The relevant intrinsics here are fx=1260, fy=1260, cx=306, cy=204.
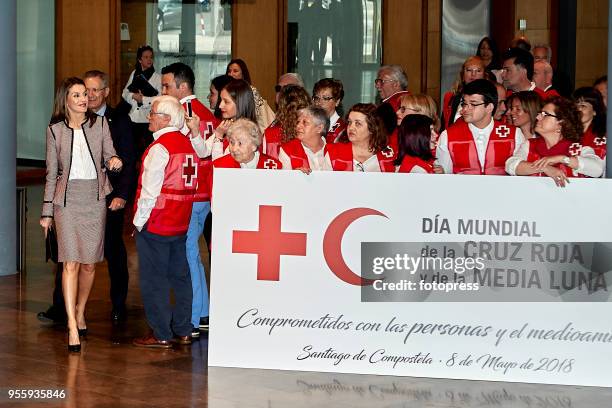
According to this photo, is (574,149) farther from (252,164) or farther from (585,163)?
(252,164)

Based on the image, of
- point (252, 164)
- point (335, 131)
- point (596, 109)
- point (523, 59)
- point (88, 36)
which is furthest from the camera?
point (88, 36)

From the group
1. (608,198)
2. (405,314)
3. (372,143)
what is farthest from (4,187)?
(608,198)

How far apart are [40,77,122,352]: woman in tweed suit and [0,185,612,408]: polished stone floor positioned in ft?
1.19

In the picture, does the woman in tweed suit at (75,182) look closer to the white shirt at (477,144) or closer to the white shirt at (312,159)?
the white shirt at (312,159)

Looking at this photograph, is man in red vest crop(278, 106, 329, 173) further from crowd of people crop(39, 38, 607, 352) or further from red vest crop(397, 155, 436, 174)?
red vest crop(397, 155, 436, 174)

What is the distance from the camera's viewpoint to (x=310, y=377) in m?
6.97

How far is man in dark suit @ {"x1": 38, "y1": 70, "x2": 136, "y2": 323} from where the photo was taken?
8.09 meters

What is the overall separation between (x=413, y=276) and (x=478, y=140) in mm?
1189

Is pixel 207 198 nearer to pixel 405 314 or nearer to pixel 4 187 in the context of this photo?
pixel 405 314

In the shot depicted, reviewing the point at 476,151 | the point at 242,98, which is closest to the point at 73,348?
the point at 242,98

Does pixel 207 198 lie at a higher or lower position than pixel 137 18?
lower

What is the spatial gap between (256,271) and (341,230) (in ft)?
1.75

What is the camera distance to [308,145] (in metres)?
7.85

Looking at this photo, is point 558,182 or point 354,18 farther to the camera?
point 354,18
